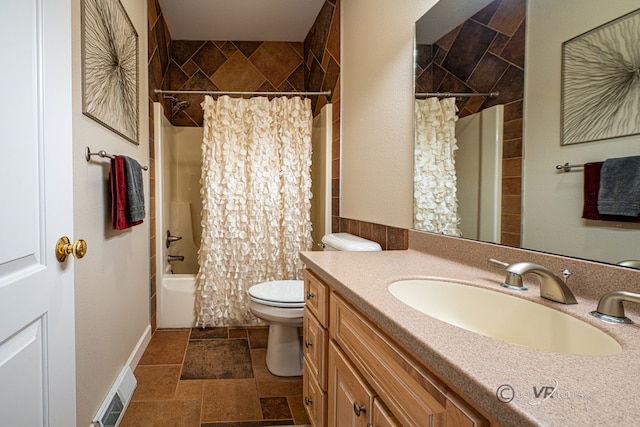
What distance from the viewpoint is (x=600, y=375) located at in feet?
1.52

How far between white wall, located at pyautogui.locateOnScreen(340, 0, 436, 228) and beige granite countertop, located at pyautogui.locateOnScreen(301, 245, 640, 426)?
937mm

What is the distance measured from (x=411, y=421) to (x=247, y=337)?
208 cm

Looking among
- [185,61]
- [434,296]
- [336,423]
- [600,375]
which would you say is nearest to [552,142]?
[434,296]

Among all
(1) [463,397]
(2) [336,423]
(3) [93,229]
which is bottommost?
(2) [336,423]

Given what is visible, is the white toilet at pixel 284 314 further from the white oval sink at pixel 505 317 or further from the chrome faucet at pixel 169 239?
the chrome faucet at pixel 169 239

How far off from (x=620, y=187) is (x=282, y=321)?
158 centimetres

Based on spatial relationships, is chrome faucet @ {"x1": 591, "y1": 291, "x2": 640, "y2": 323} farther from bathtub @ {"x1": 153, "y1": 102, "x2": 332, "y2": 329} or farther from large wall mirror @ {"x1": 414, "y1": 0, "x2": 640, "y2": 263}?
bathtub @ {"x1": 153, "y1": 102, "x2": 332, "y2": 329}

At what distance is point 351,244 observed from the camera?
1.86 metres

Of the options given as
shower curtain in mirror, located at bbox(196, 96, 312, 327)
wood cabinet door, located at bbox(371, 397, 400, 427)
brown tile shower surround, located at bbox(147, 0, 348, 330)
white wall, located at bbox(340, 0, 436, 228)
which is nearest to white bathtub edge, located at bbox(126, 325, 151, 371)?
shower curtain in mirror, located at bbox(196, 96, 312, 327)

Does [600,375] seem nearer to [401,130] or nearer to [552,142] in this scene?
[552,142]

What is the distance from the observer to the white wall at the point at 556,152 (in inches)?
30.9

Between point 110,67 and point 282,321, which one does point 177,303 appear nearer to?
point 282,321

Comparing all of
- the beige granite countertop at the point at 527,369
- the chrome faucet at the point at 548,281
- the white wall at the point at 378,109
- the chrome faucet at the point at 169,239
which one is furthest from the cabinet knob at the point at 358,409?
the chrome faucet at the point at 169,239

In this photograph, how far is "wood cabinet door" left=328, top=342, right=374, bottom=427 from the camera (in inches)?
33.3
